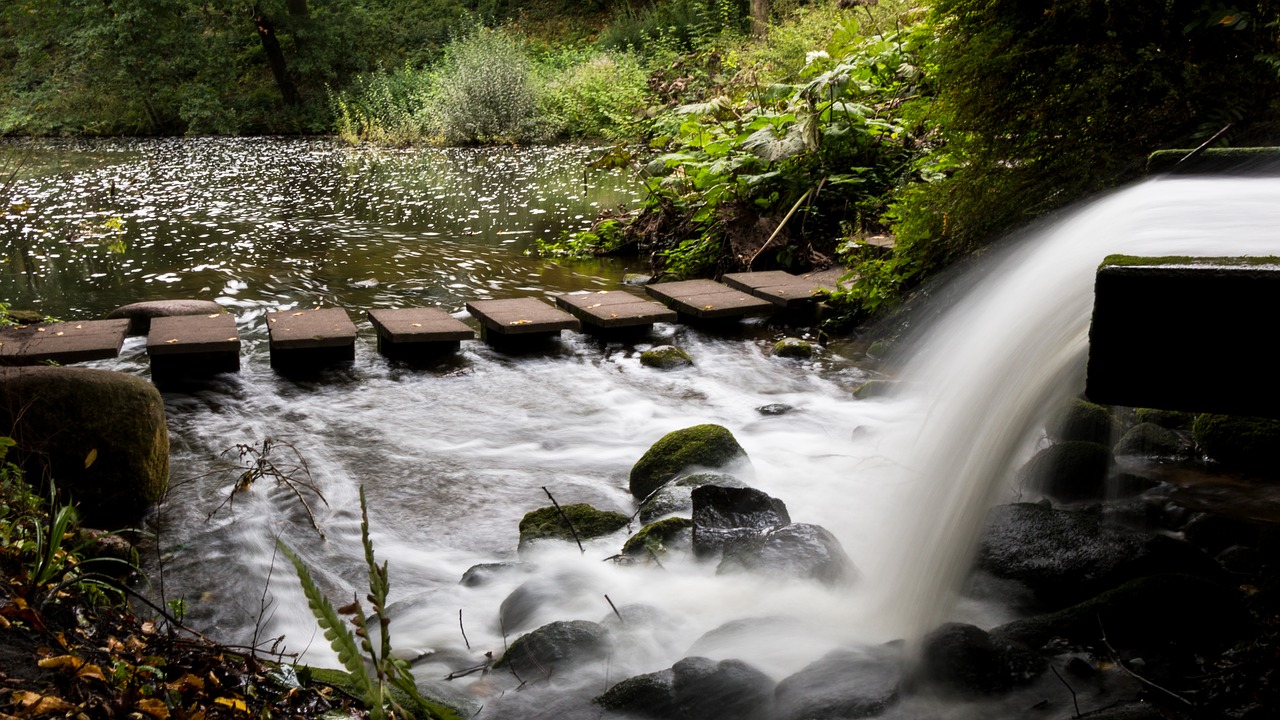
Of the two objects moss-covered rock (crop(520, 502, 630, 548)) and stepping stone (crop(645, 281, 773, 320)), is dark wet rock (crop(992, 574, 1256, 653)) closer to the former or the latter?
moss-covered rock (crop(520, 502, 630, 548))

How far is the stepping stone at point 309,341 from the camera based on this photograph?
6.30 m

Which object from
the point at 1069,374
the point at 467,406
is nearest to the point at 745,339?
the point at 467,406

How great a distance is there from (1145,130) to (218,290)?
772 cm

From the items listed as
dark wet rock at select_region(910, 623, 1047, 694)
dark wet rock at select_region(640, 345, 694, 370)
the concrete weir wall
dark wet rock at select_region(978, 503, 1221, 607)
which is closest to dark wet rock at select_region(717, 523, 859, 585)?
dark wet rock at select_region(978, 503, 1221, 607)

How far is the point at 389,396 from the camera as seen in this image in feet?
19.9

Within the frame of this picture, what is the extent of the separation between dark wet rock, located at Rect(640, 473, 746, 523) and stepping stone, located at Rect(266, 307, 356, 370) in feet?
9.42

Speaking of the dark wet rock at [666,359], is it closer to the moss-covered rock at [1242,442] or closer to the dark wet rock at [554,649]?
the moss-covered rock at [1242,442]

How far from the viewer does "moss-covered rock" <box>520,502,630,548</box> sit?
4.16m

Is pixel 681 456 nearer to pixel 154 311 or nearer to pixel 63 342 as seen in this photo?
pixel 63 342

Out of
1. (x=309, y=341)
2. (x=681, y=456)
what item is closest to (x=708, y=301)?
(x=681, y=456)

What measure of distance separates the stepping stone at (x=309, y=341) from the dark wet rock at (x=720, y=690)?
4094mm

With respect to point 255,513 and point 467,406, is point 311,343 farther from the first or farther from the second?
point 255,513

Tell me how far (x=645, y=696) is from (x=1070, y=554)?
5.54 feet

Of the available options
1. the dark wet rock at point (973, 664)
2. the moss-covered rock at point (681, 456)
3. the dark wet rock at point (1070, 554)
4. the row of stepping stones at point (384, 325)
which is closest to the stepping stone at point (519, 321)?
the row of stepping stones at point (384, 325)
